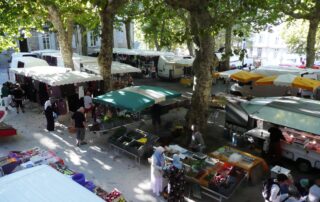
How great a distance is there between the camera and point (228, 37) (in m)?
25.6

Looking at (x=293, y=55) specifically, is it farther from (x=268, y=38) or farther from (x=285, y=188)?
(x=285, y=188)

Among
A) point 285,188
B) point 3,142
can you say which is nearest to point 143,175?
point 285,188

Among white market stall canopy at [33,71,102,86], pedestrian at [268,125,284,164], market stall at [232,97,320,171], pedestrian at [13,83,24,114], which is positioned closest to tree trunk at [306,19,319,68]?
market stall at [232,97,320,171]

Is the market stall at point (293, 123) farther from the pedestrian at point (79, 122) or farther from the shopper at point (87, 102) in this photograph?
the shopper at point (87, 102)

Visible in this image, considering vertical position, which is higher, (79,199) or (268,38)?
(268,38)

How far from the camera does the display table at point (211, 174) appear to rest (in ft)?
23.1

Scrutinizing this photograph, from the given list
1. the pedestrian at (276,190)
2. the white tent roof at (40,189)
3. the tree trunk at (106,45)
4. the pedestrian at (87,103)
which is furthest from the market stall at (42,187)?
the tree trunk at (106,45)

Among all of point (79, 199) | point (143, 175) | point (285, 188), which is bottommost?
point (143, 175)

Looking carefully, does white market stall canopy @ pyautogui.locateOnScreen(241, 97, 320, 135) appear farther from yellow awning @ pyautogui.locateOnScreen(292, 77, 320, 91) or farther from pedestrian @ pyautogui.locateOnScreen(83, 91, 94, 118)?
pedestrian @ pyautogui.locateOnScreen(83, 91, 94, 118)

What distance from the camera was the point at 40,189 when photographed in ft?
13.1

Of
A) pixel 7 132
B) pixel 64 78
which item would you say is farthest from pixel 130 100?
→ pixel 7 132

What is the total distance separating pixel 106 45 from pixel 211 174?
8.96 meters

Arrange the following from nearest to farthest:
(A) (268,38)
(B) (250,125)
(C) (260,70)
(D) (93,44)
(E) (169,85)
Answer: (B) (250,125) < (C) (260,70) < (E) (169,85) < (D) (93,44) < (A) (268,38)

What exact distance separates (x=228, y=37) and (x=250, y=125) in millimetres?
16776
